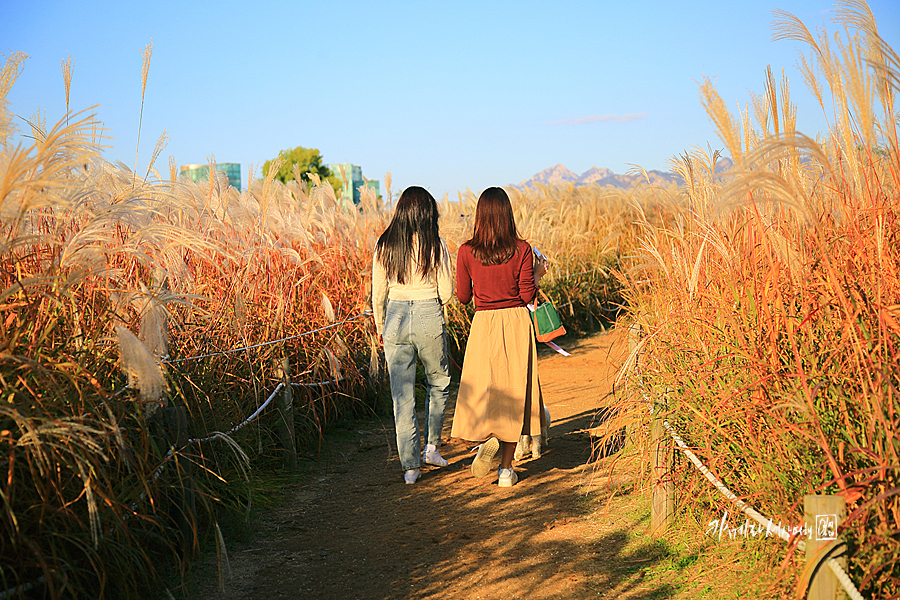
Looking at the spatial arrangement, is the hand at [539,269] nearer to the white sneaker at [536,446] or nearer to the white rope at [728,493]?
the white sneaker at [536,446]

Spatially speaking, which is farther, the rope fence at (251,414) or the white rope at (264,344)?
the white rope at (264,344)

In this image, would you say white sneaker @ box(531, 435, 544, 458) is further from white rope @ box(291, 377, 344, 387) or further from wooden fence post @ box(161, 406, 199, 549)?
wooden fence post @ box(161, 406, 199, 549)

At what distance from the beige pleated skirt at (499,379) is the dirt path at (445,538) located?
39cm

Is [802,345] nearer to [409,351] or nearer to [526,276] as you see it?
[526,276]

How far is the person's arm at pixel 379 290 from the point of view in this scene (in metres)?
4.59

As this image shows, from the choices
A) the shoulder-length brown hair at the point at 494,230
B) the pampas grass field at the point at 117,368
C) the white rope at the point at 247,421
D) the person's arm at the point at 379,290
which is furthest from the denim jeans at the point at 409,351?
the white rope at the point at 247,421

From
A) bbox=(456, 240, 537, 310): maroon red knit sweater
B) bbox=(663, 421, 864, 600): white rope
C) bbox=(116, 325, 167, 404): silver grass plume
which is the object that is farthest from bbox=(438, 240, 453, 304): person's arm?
bbox=(116, 325, 167, 404): silver grass plume

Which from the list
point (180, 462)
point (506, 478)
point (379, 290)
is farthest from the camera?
point (379, 290)

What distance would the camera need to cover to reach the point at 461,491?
14.3 feet

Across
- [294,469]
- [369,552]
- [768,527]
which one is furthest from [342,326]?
[768,527]

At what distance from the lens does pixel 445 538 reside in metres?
3.62

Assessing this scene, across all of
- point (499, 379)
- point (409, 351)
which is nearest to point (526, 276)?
point (499, 379)

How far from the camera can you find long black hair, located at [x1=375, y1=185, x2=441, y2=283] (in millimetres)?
4477

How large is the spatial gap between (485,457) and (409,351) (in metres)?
0.84
